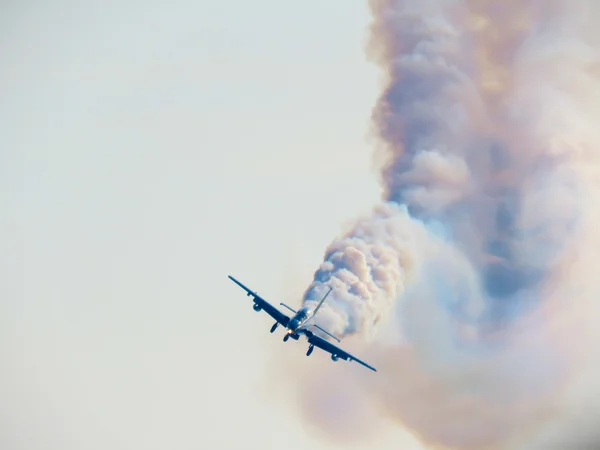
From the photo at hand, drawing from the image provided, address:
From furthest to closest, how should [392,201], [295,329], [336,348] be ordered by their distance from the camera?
1. [392,201]
2. [336,348]
3. [295,329]

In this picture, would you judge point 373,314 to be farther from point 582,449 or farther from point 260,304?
point 582,449

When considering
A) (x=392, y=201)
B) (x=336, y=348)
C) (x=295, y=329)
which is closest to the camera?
(x=295, y=329)

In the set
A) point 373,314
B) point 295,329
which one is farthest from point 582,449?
point 295,329

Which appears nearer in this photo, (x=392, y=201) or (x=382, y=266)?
(x=382, y=266)

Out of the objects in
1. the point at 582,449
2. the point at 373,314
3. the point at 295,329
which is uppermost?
the point at 582,449

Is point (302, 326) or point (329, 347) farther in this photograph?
point (329, 347)

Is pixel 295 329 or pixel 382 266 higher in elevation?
pixel 382 266

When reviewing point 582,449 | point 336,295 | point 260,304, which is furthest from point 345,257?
point 582,449

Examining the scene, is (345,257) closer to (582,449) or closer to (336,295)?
(336,295)

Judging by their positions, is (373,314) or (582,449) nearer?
(373,314)
